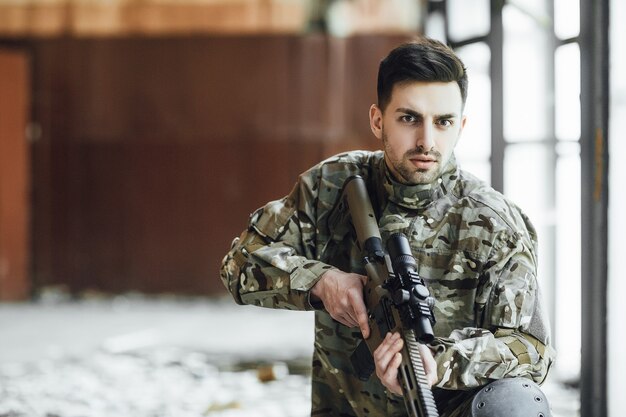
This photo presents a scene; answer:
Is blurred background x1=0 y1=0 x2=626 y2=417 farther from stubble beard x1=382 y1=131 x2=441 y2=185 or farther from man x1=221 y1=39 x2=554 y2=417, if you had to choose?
stubble beard x1=382 y1=131 x2=441 y2=185

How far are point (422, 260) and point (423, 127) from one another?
0.36 meters

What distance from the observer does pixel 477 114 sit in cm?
562

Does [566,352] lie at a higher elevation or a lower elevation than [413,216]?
lower

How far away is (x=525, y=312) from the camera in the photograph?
6.34 ft

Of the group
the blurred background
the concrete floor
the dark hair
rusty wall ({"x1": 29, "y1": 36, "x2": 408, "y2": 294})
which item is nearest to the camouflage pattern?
the dark hair

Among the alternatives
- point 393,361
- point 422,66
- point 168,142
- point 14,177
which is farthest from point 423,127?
point 14,177

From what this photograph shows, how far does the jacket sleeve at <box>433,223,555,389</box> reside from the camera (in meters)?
1.86

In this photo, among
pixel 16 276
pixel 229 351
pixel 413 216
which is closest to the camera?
pixel 413 216

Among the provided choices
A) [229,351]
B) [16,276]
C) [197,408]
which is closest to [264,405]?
[197,408]

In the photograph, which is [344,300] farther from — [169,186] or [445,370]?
[169,186]

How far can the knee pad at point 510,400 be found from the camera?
5.97ft

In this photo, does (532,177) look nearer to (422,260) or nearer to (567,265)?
(567,265)

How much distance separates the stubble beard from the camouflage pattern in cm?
4

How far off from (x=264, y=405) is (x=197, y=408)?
344 mm
